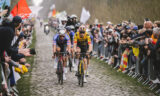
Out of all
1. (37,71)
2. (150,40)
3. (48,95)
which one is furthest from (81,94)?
(37,71)

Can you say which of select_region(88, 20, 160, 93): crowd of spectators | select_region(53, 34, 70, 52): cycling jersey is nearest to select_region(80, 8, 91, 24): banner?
select_region(88, 20, 160, 93): crowd of spectators

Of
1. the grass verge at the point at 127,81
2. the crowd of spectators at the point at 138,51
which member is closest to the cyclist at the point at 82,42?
the grass verge at the point at 127,81

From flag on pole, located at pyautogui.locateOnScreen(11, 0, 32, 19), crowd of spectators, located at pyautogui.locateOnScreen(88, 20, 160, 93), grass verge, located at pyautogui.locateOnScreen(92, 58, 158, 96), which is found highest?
flag on pole, located at pyautogui.locateOnScreen(11, 0, 32, 19)

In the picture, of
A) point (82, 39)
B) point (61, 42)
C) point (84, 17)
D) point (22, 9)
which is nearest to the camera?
point (82, 39)

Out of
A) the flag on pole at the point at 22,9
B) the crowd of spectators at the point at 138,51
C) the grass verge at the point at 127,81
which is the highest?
the flag on pole at the point at 22,9

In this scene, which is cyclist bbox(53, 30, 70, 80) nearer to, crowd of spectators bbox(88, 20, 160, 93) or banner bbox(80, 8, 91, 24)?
crowd of spectators bbox(88, 20, 160, 93)

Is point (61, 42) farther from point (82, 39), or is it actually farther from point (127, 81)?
point (127, 81)

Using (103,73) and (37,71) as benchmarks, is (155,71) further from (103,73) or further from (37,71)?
(37,71)

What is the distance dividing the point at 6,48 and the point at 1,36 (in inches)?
10.8

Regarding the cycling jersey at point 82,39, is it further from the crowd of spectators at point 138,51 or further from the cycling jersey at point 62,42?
the crowd of spectators at point 138,51

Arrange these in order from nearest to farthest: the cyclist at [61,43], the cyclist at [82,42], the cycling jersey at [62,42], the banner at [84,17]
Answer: the cyclist at [82,42], the cyclist at [61,43], the cycling jersey at [62,42], the banner at [84,17]

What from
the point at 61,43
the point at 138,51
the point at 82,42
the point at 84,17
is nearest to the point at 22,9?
the point at 61,43

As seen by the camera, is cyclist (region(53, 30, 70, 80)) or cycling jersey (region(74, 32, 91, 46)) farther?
cyclist (region(53, 30, 70, 80))

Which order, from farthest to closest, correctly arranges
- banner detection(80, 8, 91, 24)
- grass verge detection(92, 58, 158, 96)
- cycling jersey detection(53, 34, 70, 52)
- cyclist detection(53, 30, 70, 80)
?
banner detection(80, 8, 91, 24)
cycling jersey detection(53, 34, 70, 52)
cyclist detection(53, 30, 70, 80)
grass verge detection(92, 58, 158, 96)
